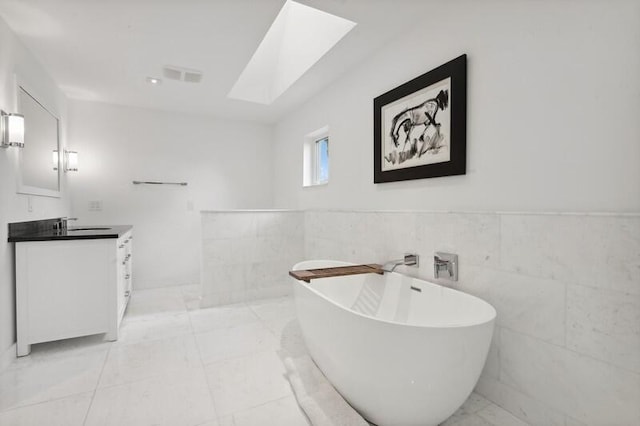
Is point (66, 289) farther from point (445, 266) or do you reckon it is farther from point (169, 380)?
point (445, 266)

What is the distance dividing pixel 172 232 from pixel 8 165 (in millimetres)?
2041

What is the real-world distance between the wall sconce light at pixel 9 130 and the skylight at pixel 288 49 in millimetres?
1801

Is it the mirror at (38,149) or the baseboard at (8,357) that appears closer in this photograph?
the baseboard at (8,357)

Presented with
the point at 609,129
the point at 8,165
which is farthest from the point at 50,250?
the point at 609,129

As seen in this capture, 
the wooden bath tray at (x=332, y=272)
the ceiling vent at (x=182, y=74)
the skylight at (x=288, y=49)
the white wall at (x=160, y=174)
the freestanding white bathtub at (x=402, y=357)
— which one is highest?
the skylight at (x=288, y=49)

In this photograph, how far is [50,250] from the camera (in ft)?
6.90

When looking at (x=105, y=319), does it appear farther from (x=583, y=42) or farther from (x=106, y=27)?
(x=583, y=42)

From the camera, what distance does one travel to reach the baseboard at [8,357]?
1.85 m

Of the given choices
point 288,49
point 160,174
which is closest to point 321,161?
point 288,49

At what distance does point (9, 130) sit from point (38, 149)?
2.43ft

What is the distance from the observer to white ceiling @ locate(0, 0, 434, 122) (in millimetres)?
1911

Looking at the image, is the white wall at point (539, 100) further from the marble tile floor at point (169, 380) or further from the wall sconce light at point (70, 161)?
the wall sconce light at point (70, 161)

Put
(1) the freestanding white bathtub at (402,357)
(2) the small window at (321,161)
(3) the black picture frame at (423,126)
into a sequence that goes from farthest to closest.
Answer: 1. (2) the small window at (321,161)
2. (3) the black picture frame at (423,126)
3. (1) the freestanding white bathtub at (402,357)

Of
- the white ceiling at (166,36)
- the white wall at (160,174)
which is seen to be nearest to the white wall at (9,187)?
the white ceiling at (166,36)
